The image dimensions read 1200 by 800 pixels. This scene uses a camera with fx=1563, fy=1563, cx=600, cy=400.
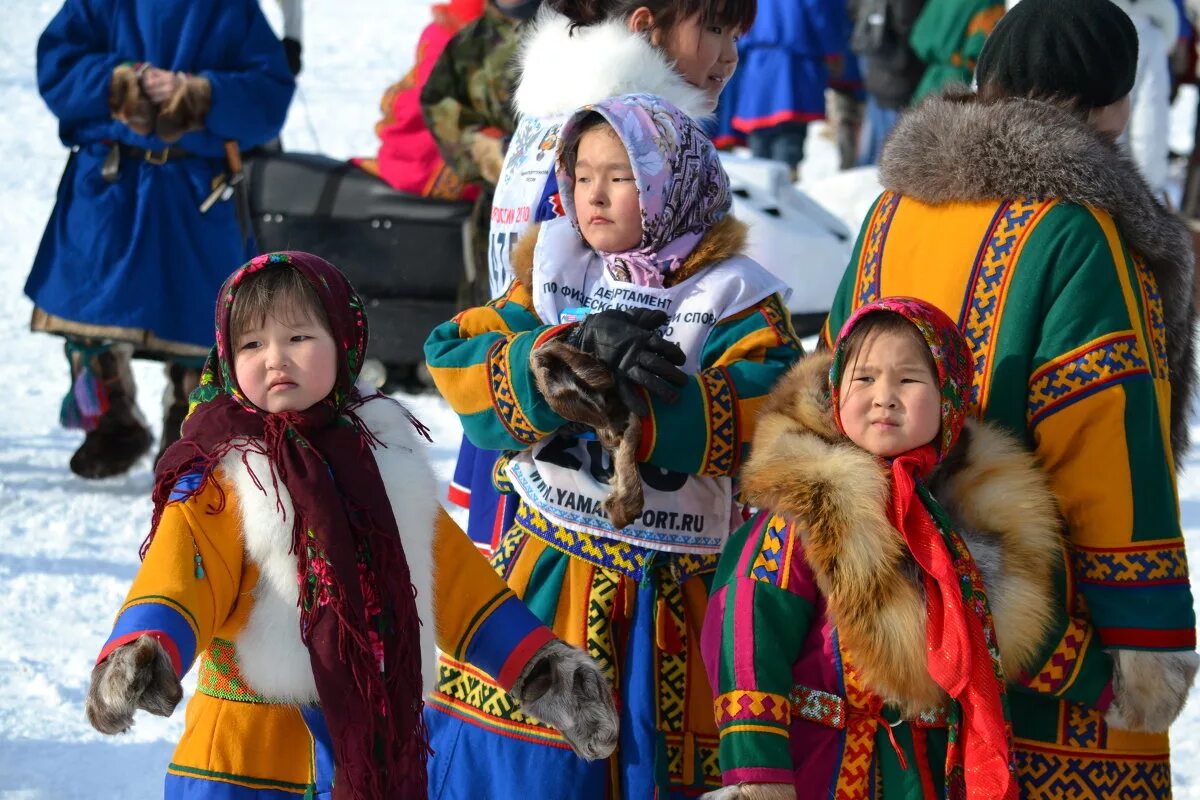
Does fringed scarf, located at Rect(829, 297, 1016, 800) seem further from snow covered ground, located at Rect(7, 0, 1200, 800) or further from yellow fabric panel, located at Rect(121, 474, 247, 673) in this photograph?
snow covered ground, located at Rect(7, 0, 1200, 800)

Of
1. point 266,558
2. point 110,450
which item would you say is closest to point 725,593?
point 266,558

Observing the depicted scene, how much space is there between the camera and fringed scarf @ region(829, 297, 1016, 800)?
2.16 metres

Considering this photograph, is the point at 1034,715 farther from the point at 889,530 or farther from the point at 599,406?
the point at 599,406

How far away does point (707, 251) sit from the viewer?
102 inches

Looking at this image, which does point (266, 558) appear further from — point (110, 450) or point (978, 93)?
point (110, 450)

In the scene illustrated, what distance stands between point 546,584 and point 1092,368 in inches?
37.1

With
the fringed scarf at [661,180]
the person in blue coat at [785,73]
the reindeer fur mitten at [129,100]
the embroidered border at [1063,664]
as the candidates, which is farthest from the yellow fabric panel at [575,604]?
the person in blue coat at [785,73]

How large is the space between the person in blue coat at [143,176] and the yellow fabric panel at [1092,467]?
3.93 metres

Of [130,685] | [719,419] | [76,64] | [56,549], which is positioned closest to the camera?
[130,685]

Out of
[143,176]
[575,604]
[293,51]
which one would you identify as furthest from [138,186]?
[575,604]

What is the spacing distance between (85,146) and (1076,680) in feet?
14.5

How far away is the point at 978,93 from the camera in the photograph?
8.24 feet

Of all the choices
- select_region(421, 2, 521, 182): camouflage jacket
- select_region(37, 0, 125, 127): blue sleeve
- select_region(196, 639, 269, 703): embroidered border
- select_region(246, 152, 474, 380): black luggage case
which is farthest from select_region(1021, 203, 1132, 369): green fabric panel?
select_region(246, 152, 474, 380): black luggage case

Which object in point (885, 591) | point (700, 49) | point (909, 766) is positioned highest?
point (700, 49)
